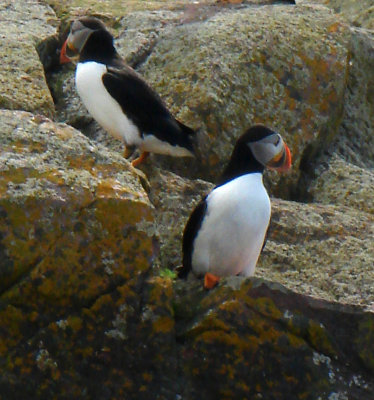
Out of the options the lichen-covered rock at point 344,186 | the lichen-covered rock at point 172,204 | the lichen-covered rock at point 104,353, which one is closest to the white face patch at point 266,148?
the lichen-covered rock at point 172,204

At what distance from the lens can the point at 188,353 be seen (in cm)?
504

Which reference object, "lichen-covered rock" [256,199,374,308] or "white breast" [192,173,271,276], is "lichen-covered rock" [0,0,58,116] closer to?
"lichen-covered rock" [256,199,374,308]

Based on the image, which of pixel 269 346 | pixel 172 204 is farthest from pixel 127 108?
pixel 269 346

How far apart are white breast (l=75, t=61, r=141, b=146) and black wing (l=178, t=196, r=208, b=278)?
1.56 m

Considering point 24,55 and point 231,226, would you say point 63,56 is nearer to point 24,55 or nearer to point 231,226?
point 24,55

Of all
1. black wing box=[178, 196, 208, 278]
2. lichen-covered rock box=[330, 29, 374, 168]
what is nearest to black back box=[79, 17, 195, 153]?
black wing box=[178, 196, 208, 278]

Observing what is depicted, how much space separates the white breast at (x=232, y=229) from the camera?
583 centimetres

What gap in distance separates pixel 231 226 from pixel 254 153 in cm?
58

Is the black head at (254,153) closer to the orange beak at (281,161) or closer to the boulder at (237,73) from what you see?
the orange beak at (281,161)

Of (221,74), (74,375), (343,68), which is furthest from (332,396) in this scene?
(343,68)

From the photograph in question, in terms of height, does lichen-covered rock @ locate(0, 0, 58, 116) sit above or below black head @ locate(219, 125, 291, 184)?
below

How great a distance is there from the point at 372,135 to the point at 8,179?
475 cm

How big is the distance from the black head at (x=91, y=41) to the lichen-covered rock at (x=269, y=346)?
3006 mm

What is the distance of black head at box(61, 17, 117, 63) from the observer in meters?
7.75
